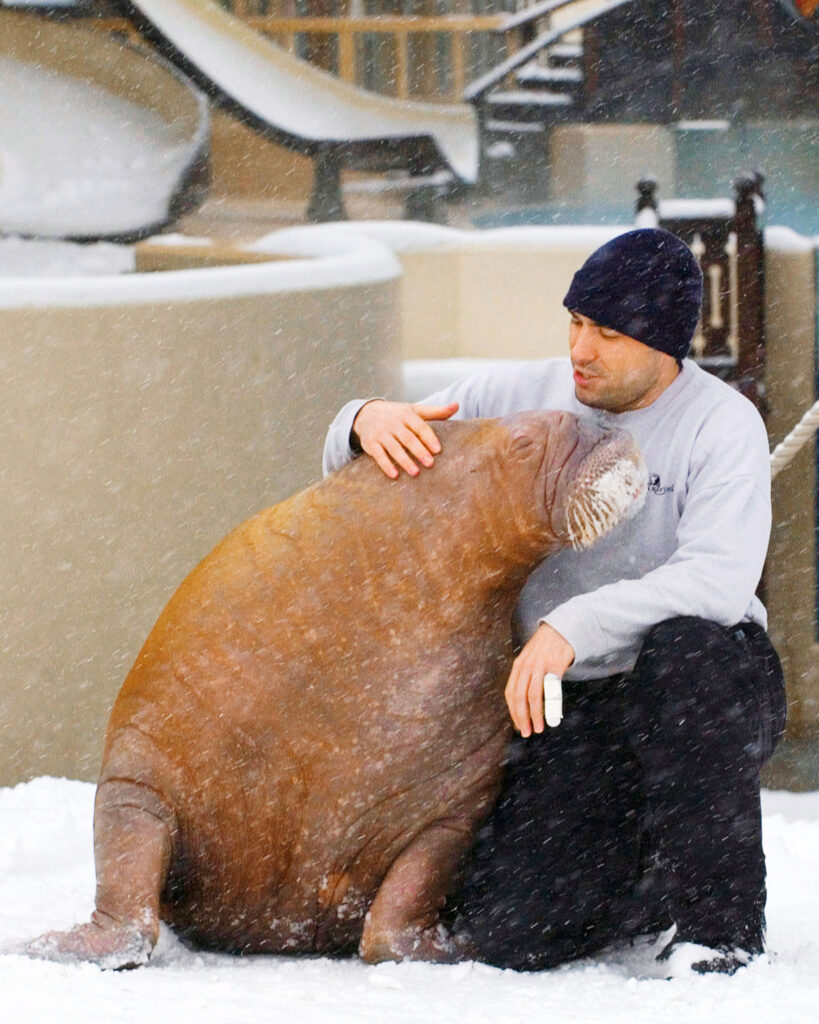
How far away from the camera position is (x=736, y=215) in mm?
8008

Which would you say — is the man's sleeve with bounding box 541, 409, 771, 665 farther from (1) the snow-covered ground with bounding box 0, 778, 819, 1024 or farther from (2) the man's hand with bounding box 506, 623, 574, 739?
(1) the snow-covered ground with bounding box 0, 778, 819, 1024

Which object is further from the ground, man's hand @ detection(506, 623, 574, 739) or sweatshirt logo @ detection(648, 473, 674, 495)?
sweatshirt logo @ detection(648, 473, 674, 495)

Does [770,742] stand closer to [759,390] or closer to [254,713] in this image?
[254,713]

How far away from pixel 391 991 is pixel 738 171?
58.0 feet

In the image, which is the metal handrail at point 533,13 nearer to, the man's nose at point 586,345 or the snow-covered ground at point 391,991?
the man's nose at point 586,345

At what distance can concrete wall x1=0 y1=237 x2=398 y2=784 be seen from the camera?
441 cm

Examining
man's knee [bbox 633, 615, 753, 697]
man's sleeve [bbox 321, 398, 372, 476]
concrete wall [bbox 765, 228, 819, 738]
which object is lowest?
concrete wall [bbox 765, 228, 819, 738]

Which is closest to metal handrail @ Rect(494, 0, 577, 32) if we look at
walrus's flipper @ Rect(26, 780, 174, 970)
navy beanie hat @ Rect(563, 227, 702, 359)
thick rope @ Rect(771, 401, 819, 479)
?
thick rope @ Rect(771, 401, 819, 479)

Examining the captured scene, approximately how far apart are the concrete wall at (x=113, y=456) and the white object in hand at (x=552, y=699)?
2.46m

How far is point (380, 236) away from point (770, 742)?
9.77 meters

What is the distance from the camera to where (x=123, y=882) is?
2.38 meters

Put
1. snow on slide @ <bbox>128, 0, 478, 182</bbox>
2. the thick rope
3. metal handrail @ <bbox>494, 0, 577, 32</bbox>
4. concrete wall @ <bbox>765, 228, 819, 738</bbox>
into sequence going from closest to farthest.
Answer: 1. the thick rope
2. concrete wall @ <bbox>765, 228, 819, 738</bbox>
3. snow on slide @ <bbox>128, 0, 478, 182</bbox>
4. metal handrail @ <bbox>494, 0, 577, 32</bbox>

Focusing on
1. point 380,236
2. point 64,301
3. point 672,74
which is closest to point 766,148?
point 672,74

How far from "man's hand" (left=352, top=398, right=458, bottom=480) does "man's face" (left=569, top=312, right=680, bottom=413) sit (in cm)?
28
